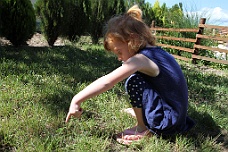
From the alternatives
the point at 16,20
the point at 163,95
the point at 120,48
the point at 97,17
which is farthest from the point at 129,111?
the point at 97,17

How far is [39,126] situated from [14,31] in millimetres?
4430

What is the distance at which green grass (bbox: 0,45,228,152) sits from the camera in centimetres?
195

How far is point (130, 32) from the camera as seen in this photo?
1909mm

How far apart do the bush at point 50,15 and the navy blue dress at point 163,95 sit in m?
5.52

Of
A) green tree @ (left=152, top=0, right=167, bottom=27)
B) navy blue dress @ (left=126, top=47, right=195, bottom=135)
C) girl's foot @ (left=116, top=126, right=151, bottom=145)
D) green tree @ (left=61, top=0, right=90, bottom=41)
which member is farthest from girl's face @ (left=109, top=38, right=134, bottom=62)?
green tree @ (left=152, top=0, right=167, bottom=27)

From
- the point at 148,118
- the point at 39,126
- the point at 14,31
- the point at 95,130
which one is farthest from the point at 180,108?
the point at 14,31

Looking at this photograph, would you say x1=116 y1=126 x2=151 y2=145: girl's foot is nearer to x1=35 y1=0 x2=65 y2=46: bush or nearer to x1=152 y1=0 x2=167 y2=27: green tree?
x1=35 y1=0 x2=65 y2=46: bush

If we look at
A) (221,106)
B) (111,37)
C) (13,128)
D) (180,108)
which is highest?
(111,37)

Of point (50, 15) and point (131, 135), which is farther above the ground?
point (50, 15)

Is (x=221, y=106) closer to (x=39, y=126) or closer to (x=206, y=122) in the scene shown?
(x=206, y=122)

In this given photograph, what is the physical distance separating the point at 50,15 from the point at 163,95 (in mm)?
5661

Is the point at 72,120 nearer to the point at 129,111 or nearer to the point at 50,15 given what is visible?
the point at 129,111

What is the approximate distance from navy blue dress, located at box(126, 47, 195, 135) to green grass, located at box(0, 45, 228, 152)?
7.3 inches

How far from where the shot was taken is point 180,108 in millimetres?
1989
